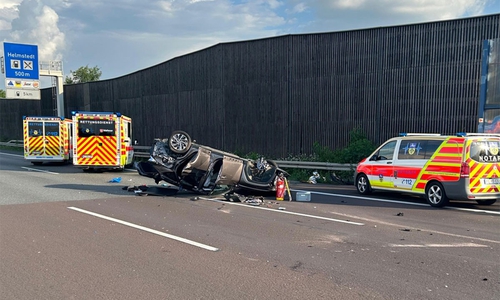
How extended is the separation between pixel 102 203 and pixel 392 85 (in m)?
12.1

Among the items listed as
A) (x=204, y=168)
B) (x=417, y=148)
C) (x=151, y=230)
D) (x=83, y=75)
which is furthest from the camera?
(x=83, y=75)

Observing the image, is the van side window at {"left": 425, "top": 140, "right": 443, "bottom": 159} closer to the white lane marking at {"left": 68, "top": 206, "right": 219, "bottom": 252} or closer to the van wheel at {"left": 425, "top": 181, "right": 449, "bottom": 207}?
the van wheel at {"left": 425, "top": 181, "right": 449, "bottom": 207}

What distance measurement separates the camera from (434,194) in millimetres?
10492

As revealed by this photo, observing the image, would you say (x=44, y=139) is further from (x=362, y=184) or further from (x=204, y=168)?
(x=362, y=184)

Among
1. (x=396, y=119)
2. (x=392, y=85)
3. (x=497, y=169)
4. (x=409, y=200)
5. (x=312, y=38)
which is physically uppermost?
(x=312, y=38)

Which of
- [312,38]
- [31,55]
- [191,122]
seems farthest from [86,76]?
[312,38]

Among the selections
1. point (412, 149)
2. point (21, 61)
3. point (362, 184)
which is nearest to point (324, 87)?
point (362, 184)

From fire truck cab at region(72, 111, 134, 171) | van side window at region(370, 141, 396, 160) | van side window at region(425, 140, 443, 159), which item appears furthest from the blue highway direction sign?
van side window at region(425, 140, 443, 159)

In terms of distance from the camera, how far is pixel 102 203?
10.9 m

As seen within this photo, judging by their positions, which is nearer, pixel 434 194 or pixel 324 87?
pixel 434 194

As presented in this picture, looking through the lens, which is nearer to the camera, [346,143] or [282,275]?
[282,275]

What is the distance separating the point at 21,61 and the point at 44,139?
1125 centimetres

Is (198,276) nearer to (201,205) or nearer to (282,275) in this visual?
(282,275)

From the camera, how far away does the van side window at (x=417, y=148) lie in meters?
10.7
